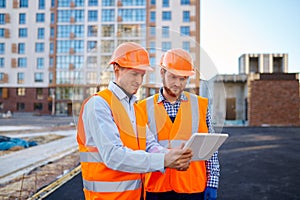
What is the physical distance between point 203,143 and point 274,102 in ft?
71.4

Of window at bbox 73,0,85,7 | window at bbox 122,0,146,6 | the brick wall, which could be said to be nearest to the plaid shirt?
the brick wall

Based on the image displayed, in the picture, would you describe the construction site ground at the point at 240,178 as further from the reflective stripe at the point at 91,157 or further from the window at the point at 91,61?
the window at the point at 91,61

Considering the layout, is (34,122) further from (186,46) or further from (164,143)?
(186,46)

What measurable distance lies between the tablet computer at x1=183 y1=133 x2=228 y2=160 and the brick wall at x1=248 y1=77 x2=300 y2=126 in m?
21.1

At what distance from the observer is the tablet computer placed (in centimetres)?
135

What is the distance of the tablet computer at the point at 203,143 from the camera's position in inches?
53.2

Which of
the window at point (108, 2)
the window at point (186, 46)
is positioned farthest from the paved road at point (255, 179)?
the window at point (108, 2)

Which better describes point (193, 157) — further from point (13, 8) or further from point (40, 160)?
point (13, 8)

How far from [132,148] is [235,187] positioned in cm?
366

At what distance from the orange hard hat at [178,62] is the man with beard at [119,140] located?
22 cm

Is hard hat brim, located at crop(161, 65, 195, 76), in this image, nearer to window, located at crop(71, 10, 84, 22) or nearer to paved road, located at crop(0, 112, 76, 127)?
paved road, located at crop(0, 112, 76, 127)

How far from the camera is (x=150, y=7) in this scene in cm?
3269

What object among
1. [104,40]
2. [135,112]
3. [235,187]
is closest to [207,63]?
[135,112]

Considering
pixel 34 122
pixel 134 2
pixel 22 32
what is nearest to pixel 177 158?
pixel 34 122
